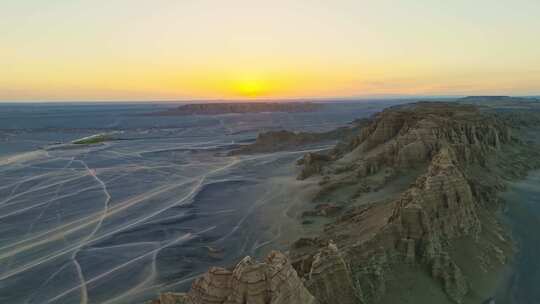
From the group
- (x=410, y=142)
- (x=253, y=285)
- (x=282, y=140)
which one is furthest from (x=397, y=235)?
(x=282, y=140)

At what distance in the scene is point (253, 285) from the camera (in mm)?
11398

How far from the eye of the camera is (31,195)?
157 ft

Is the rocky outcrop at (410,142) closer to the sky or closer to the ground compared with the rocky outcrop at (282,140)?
closer to the sky

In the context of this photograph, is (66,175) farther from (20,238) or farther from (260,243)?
(260,243)

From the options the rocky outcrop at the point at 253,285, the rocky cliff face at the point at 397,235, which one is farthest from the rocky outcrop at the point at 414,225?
the rocky outcrop at the point at 253,285

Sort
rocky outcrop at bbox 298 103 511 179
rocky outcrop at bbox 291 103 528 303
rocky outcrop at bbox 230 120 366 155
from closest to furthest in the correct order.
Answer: rocky outcrop at bbox 291 103 528 303
rocky outcrop at bbox 298 103 511 179
rocky outcrop at bbox 230 120 366 155

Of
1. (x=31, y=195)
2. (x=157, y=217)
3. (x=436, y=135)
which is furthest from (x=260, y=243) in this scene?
(x=31, y=195)

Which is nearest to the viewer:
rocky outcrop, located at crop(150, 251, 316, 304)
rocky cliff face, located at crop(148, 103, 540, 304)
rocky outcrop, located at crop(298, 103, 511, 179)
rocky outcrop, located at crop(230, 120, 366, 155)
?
rocky outcrop, located at crop(150, 251, 316, 304)

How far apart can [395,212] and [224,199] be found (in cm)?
2619

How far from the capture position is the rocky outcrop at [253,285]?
11.4m

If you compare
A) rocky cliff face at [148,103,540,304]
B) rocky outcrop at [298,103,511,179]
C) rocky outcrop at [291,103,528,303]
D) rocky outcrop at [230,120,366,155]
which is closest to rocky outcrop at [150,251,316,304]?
rocky cliff face at [148,103,540,304]

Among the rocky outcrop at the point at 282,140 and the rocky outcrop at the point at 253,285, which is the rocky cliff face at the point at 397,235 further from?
the rocky outcrop at the point at 282,140

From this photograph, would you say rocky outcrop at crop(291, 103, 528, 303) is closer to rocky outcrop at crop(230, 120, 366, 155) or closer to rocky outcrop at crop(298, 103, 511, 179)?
rocky outcrop at crop(298, 103, 511, 179)

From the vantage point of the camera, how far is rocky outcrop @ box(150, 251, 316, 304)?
11375 millimetres
